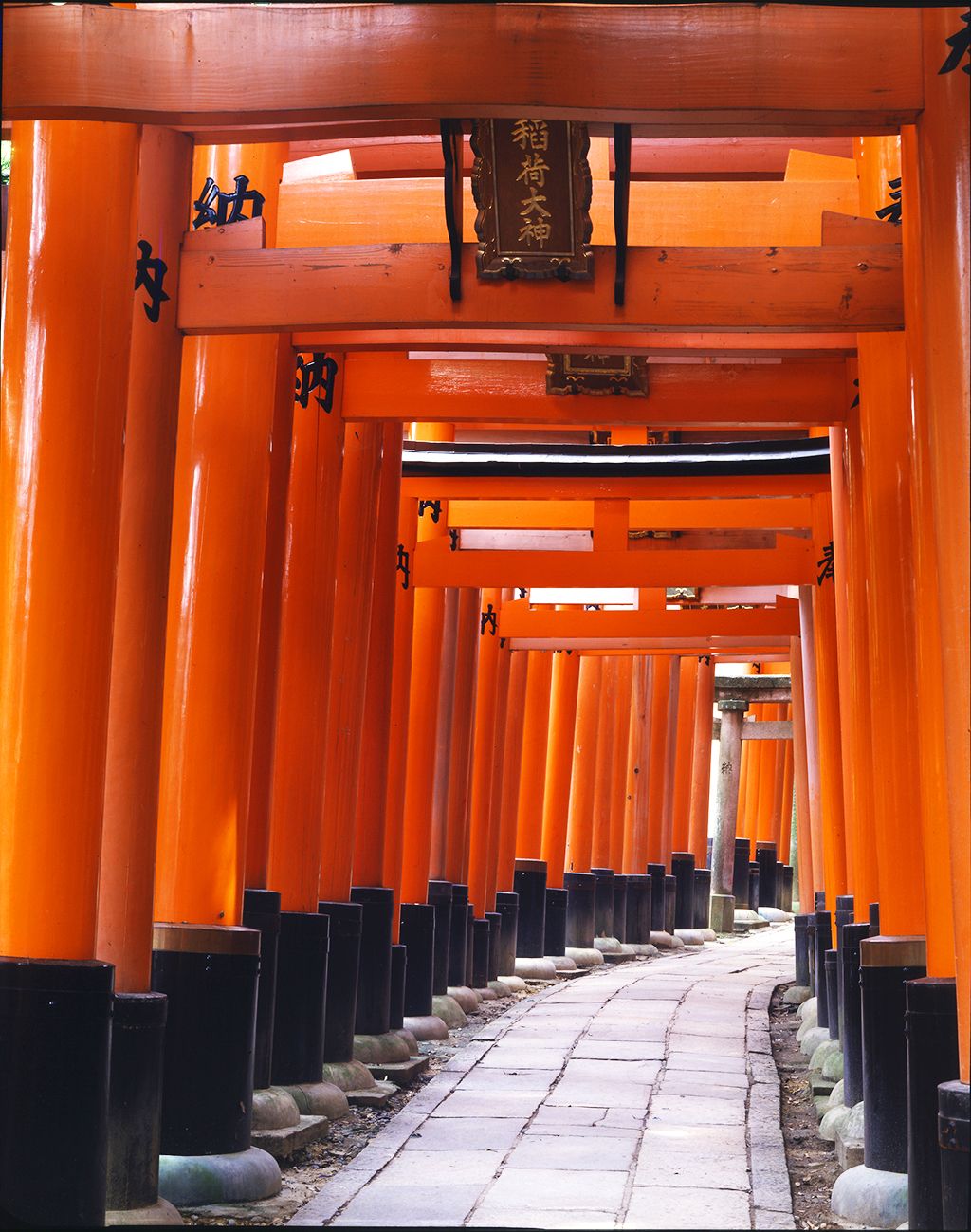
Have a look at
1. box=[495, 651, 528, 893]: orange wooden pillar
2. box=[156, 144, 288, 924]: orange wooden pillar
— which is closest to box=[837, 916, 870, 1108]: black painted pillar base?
box=[156, 144, 288, 924]: orange wooden pillar

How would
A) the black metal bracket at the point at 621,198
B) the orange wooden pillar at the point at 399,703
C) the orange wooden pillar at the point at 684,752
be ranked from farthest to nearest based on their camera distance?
the orange wooden pillar at the point at 684,752 < the orange wooden pillar at the point at 399,703 < the black metal bracket at the point at 621,198

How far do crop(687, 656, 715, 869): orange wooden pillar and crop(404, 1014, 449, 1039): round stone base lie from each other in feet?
41.0

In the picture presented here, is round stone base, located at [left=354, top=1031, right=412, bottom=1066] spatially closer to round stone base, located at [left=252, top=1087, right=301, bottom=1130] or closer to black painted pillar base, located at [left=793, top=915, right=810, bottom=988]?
round stone base, located at [left=252, top=1087, right=301, bottom=1130]

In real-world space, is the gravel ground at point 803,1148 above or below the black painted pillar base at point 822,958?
below

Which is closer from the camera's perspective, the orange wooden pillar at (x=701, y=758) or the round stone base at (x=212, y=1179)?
the round stone base at (x=212, y=1179)

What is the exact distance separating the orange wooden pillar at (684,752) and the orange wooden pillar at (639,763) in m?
2.08

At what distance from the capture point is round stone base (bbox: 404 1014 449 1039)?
1184 centimetres

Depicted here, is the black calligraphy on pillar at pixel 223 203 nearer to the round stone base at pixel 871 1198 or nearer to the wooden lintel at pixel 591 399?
the wooden lintel at pixel 591 399

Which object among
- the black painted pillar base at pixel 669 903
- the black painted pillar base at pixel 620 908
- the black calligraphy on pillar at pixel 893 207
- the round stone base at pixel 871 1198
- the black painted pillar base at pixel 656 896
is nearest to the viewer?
the round stone base at pixel 871 1198

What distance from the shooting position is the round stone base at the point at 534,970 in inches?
698

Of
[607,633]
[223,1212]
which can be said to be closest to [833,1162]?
[223,1212]

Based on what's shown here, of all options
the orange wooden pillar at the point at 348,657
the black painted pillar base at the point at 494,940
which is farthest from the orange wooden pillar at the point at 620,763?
the orange wooden pillar at the point at 348,657

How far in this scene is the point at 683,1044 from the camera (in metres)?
11.8

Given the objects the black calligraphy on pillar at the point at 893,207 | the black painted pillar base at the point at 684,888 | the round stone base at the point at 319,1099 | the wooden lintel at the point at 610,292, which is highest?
the black calligraphy on pillar at the point at 893,207
